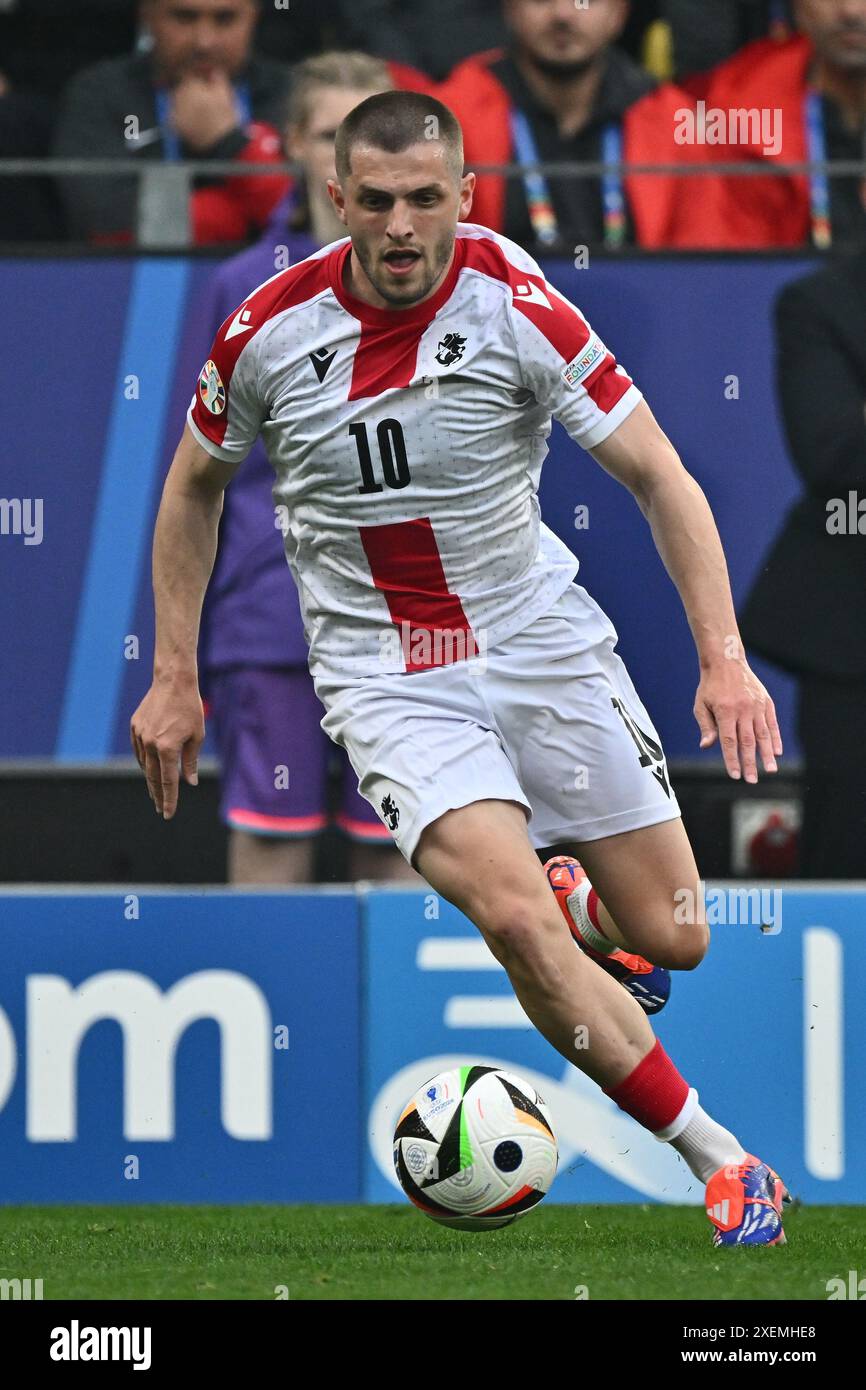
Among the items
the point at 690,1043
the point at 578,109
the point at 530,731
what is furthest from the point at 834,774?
the point at 578,109

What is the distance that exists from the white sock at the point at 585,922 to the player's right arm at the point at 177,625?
102cm

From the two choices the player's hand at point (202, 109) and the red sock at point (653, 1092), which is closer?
the red sock at point (653, 1092)

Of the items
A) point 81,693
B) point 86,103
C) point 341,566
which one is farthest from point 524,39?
point 341,566

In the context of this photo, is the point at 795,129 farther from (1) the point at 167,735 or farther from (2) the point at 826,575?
(1) the point at 167,735

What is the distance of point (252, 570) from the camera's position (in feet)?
20.5

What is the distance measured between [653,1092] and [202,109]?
13.5 feet


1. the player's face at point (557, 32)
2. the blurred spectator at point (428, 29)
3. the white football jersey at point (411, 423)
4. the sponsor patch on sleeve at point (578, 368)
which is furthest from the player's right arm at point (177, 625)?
the blurred spectator at point (428, 29)

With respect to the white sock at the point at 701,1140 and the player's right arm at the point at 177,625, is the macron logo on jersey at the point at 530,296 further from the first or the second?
the white sock at the point at 701,1140

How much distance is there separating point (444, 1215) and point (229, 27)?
177 inches

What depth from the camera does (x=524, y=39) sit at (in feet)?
23.9

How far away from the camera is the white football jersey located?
461cm

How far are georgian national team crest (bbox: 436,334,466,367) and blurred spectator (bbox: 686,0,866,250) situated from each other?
2.58 metres

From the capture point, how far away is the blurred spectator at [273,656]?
6.23 meters

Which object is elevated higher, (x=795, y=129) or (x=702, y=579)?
(x=795, y=129)
